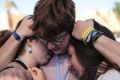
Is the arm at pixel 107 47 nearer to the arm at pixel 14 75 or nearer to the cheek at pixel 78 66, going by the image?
the cheek at pixel 78 66

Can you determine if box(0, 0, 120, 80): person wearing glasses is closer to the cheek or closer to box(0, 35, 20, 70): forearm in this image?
box(0, 35, 20, 70): forearm

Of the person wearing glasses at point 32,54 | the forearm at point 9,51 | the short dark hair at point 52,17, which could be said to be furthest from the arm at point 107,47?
the forearm at point 9,51

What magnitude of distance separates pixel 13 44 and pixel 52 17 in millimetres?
414

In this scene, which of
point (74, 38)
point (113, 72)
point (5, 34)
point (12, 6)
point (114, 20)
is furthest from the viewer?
point (114, 20)

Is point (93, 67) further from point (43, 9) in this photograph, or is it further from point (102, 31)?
point (43, 9)

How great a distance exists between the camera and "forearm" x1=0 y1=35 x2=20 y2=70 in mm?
3031

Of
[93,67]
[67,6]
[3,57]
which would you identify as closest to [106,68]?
[93,67]

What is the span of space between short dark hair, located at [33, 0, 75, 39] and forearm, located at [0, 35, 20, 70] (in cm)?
27

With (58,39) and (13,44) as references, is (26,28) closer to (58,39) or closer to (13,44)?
(13,44)

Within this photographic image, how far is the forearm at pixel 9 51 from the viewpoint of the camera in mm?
3031

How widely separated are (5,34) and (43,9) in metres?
0.54

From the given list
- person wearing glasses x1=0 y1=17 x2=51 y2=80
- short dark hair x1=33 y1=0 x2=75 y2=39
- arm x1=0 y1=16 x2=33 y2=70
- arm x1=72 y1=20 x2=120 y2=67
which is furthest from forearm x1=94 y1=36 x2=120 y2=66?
arm x1=0 y1=16 x2=33 y2=70

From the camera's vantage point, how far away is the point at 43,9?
2787 mm

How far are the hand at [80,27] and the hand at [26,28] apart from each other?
0.30m
